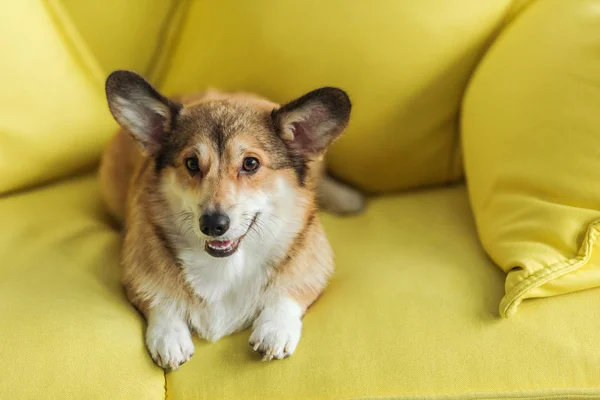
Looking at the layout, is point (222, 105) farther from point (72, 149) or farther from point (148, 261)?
point (72, 149)

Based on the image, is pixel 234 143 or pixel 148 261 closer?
pixel 234 143

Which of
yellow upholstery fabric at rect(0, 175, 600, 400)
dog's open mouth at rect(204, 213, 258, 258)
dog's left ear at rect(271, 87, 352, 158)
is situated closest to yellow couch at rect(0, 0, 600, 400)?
yellow upholstery fabric at rect(0, 175, 600, 400)

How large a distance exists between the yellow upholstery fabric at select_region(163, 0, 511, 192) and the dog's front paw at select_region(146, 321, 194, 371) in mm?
687

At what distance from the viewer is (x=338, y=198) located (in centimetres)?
159

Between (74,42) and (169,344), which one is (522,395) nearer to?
(169,344)

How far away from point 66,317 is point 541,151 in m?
1.01

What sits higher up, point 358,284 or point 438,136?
point 438,136

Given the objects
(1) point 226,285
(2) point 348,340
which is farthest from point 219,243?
(2) point 348,340

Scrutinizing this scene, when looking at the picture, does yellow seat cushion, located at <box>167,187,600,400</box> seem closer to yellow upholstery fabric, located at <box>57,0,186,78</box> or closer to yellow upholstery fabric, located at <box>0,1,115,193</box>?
yellow upholstery fabric, located at <box>0,1,115,193</box>

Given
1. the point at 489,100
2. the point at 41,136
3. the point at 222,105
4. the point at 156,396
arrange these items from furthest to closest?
the point at 41,136
the point at 489,100
the point at 222,105
the point at 156,396

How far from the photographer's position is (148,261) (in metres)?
1.25

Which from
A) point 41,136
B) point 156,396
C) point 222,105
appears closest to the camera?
point 156,396

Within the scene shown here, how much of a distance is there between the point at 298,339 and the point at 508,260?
1.47 ft

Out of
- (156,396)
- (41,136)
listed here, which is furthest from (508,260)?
(41,136)
